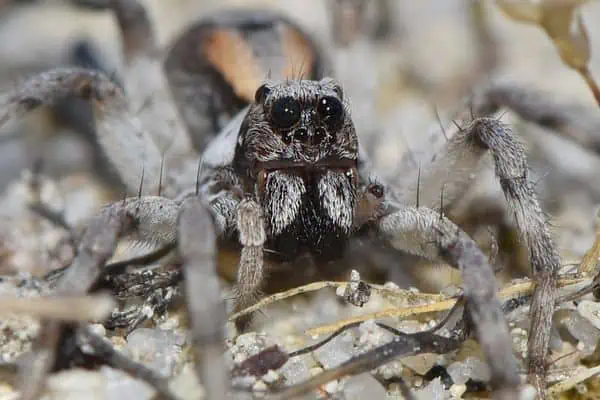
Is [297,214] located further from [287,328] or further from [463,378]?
[463,378]

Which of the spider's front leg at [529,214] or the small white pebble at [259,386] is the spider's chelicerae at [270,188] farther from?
the small white pebble at [259,386]

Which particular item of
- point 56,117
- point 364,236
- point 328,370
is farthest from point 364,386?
point 56,117

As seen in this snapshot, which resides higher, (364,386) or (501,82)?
(501,82)

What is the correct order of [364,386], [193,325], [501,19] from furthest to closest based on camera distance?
[501,19]
[364,386]
[193,325]

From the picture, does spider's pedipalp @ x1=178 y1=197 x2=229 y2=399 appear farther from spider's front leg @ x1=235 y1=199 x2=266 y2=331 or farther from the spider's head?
the spider's head

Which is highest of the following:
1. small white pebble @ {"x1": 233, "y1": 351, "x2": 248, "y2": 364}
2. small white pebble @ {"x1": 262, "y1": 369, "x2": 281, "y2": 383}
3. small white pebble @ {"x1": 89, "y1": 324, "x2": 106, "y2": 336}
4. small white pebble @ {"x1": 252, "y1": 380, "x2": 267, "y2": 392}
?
small white pebble @ {"x1": 89, "y1": 324, "x2": 106, "y2": 336}

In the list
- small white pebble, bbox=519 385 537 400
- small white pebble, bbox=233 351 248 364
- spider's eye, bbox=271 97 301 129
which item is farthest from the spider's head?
small white pebble, bbox=519 385 537 400

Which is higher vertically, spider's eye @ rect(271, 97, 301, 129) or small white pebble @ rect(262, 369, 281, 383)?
spider's eye @ rect(271, 97, 301, 129)

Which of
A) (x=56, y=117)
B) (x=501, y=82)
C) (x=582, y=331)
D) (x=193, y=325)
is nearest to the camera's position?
(x=193, y=325)
